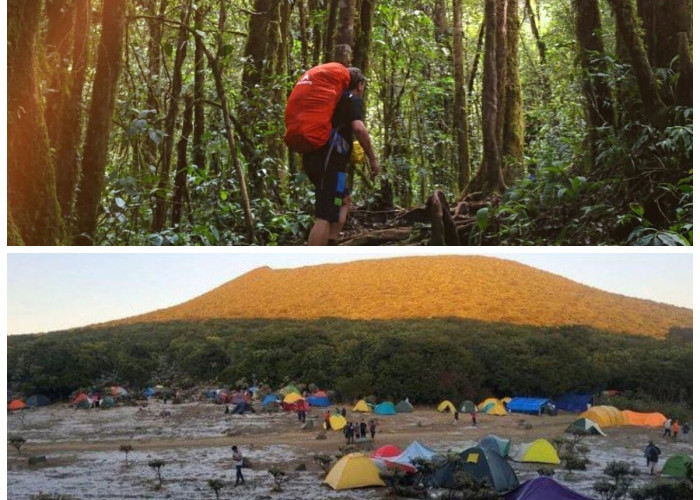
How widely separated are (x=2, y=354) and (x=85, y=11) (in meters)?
1.74

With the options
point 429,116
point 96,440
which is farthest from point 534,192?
point 96,440

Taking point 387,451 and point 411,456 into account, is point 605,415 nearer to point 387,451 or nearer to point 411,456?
point 411,456

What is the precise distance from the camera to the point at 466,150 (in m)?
4.68

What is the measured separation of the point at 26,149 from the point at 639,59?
120 inches

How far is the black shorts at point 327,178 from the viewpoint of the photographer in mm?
3623

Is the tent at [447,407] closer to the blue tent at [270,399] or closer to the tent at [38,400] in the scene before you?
the blue tent at [270,399]

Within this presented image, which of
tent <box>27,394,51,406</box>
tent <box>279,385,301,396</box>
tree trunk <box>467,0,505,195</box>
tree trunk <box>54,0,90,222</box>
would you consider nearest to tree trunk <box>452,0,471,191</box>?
tree trunk <box>467,0,505,195</box>

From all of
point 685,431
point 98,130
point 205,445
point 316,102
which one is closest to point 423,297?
point 316,102

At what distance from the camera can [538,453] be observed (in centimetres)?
369

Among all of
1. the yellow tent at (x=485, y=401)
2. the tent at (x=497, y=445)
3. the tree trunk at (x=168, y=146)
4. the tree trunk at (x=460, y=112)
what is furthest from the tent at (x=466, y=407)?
the tree trunk at (x=168, y=146)

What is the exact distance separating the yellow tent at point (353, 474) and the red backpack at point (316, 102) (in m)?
1.44

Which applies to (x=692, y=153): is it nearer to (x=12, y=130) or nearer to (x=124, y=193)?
(x=124, y=193)

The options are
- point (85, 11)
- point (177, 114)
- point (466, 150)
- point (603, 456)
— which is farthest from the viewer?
point (466, 150)

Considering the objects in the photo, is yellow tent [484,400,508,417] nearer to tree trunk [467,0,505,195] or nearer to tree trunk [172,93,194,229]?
tree trunk [467,0,505,195]
